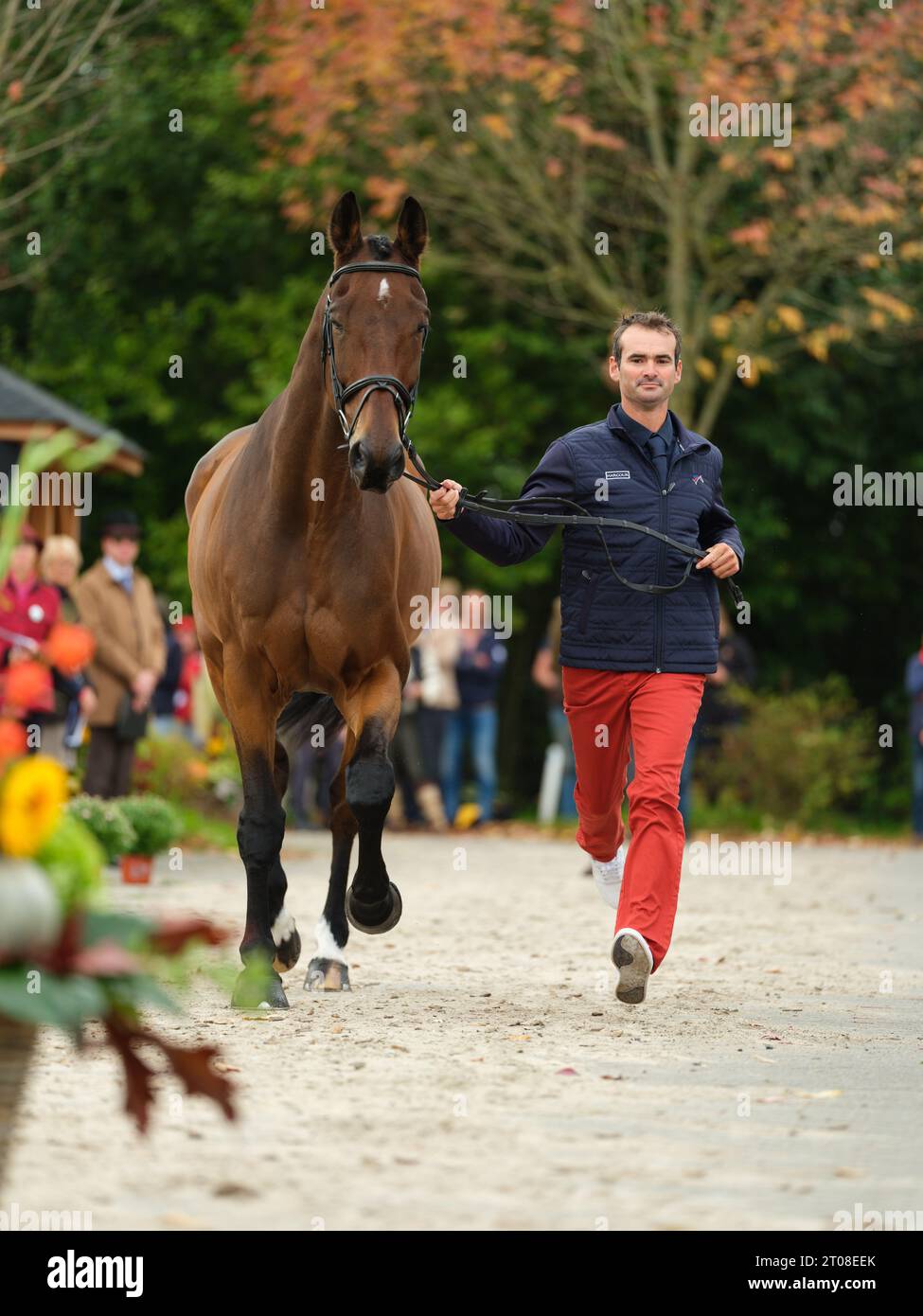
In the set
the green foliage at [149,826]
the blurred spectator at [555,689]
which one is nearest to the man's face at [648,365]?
the green foliage at [149,826]

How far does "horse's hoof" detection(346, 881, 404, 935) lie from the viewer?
8.87 m

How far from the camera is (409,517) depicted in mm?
9172

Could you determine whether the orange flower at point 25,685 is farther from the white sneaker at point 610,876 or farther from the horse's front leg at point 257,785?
the white sneaker at point 610,876

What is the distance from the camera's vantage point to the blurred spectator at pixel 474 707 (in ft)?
68.5

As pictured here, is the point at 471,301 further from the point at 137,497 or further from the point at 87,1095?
the point at 87,1095

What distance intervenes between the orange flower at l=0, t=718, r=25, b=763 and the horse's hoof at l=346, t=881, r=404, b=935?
5154 millimetres

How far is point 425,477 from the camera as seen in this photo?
27.3 feet

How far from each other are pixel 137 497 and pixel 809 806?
1021cm

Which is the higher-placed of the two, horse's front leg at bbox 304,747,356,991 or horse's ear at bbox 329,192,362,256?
horse's ear at bbox 329,192,362,256

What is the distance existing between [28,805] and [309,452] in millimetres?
4788

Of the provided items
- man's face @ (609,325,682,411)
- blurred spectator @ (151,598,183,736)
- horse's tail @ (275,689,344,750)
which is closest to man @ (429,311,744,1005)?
man's face @ (609,325,682,411)

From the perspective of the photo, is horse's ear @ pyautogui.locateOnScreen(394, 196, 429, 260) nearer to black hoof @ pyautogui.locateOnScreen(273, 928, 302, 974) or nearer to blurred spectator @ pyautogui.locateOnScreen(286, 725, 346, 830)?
black hoof @ pyautogui.locateOnScreen(273, 928, 302, 974)

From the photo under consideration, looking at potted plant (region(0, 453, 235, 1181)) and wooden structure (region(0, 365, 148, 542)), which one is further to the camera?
wooden structure (region(0, 365, 148, 542))
